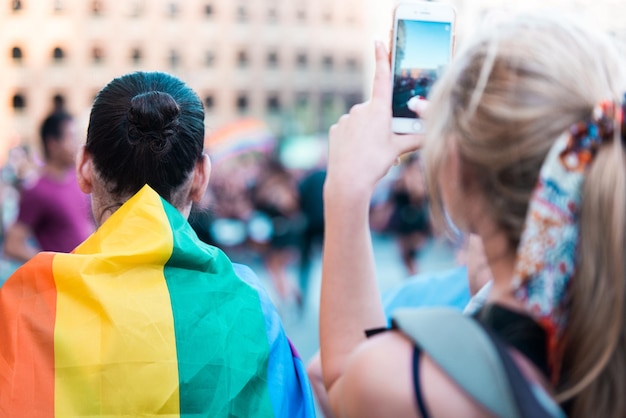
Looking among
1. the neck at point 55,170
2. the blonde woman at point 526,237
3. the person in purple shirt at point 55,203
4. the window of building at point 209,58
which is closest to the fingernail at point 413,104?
the blonde woman at point 526,237

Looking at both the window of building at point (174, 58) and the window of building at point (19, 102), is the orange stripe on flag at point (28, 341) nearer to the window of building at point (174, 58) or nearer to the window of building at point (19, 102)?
the window of building at point (174, 58)

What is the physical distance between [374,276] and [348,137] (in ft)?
0.76

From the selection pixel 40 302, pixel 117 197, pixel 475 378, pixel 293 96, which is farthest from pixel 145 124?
pixel 293 96

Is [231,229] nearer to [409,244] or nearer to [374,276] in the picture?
[409,244]

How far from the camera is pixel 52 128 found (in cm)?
557

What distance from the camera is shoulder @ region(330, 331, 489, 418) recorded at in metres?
1.13

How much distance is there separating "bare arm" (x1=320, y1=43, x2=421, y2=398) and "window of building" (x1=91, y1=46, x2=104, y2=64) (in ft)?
179

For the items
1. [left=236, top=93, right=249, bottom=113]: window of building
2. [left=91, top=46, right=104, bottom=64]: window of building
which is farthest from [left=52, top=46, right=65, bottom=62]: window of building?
[left=236, top=93, right=249, bottom=113]: window of building

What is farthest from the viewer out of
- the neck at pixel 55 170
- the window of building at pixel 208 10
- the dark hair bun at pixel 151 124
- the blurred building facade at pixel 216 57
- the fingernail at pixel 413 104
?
the window of building at pixel 208 10

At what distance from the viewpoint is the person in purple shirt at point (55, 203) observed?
5.29 m

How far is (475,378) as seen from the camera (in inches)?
44.3

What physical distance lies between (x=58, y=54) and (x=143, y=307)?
5719 cm

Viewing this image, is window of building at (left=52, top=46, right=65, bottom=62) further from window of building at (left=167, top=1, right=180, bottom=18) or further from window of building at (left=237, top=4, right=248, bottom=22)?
window of building at (left=237, top=4, right=248, bottom=22)

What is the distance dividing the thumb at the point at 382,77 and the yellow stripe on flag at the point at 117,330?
0.67 meters
